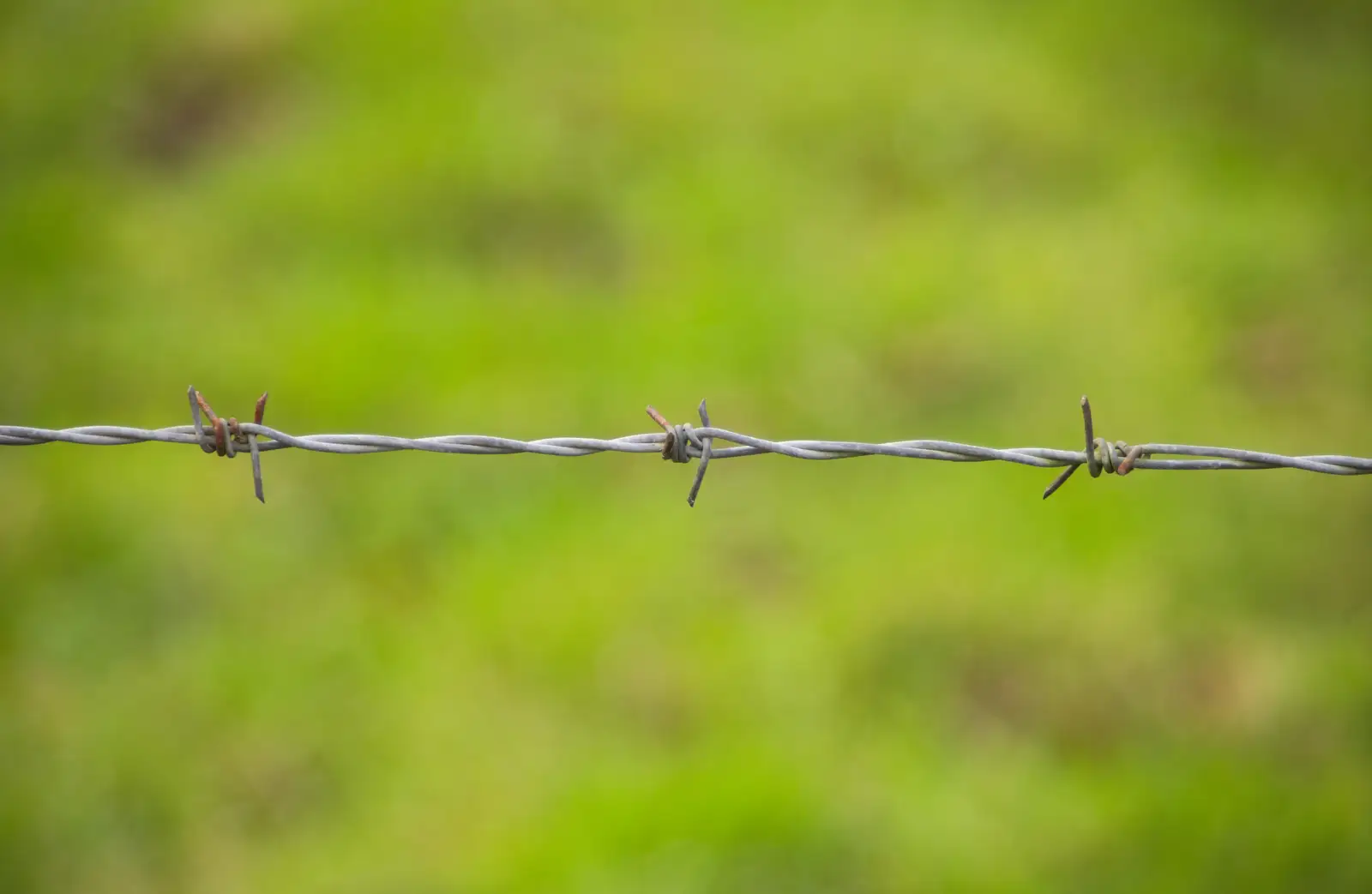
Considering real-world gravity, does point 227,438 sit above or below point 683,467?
below

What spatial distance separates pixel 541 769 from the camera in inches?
130

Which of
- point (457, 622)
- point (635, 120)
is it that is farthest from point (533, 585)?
point (635, 120)

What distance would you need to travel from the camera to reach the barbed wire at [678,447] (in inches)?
71.6

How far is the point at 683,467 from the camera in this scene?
4375mm

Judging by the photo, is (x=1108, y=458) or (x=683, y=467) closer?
(x=1108, y=458)

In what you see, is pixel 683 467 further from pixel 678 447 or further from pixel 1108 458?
pixel 1108 458

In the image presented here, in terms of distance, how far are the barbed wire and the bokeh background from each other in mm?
1606

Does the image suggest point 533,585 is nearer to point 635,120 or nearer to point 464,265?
point 464,265

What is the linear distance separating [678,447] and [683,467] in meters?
2.48

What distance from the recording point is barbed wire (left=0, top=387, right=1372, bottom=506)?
1817 mm

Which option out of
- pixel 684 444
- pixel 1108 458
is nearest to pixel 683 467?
pixel 684 444

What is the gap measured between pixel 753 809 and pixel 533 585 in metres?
1.24

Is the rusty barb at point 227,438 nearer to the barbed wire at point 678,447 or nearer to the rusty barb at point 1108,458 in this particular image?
the barbed wire at point 678,447

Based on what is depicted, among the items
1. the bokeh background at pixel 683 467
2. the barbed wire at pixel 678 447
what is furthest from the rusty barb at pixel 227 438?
the bokeh background at pixel 683 467
